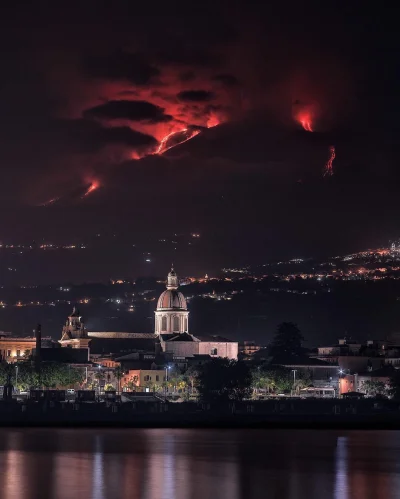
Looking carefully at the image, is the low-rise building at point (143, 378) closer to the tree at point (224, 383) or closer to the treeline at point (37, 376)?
the treeline at point (37, 376)

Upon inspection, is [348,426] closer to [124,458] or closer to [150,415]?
[150,415]

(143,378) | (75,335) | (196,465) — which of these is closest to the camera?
(196,465)

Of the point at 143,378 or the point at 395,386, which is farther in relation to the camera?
the point at 143,378

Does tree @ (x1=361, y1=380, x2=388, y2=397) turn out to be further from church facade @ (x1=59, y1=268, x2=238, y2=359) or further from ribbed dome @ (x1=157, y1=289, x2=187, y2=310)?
ribbed dome @ (x1=157, y1=289, x2=187, y2=310)

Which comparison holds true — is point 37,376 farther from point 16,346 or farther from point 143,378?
point 16,346

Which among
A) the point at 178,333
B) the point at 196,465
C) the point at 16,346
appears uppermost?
the point at 178,333

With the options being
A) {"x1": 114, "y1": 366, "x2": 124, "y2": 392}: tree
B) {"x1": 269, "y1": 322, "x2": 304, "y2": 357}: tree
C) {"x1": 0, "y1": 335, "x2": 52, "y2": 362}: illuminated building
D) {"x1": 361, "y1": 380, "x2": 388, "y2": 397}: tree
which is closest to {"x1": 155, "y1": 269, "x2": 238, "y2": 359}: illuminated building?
{"x1": 269, "y1": 322, "x2": 304, "y2": 357}: tree

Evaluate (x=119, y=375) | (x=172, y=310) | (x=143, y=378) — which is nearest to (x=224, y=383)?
(x=119, y=375)

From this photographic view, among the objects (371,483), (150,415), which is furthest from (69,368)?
(371,483)
